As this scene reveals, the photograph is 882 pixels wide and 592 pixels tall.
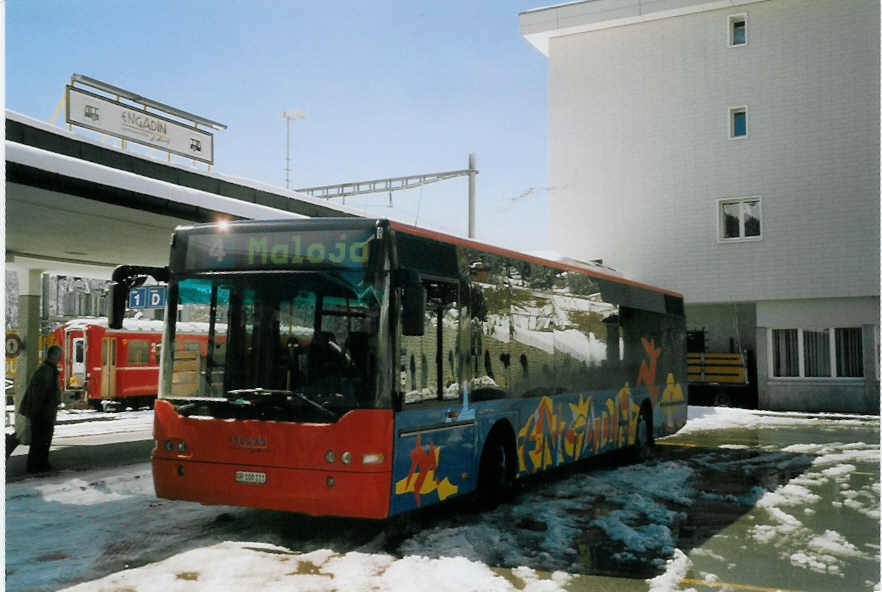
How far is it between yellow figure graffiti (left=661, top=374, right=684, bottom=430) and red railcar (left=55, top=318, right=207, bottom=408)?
18877mm

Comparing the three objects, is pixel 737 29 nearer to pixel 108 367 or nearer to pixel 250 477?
pixel 108 367

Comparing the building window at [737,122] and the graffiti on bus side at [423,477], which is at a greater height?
the building window at [737,122]

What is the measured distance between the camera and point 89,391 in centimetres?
2988

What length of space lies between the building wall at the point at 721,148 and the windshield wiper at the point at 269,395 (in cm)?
2354

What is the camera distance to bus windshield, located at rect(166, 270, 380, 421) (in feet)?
26.2

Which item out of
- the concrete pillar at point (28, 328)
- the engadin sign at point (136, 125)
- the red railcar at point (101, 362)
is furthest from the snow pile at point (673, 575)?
the red railcar at point (101, 362)

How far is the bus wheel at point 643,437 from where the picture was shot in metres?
14.9

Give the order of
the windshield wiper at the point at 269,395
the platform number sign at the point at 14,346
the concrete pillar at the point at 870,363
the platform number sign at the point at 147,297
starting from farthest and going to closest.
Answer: the concrete pillar at the point at 870,363 → the platform number sign at the point at 14,346 → the platform number sign at the point at 147,297 → the windshield wiper at the point at 269,395

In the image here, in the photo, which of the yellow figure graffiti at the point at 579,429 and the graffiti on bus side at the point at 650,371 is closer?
the yellow figure graffiti at the point at 579,429

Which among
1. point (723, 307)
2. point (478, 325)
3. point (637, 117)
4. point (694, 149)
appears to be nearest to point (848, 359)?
point (723, 307)

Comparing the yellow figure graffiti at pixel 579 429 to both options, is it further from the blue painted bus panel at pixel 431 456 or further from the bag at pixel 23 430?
the bag at pixel 23 430

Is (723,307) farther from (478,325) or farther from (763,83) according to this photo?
(478,325)

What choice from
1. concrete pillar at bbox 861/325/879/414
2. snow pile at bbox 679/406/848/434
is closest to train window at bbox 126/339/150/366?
snow pile at bbox 679/406/848/434

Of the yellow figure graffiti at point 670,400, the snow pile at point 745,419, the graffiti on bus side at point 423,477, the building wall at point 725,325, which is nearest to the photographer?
the graffiti on bus side at point 423,477
